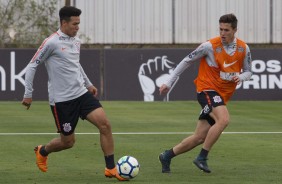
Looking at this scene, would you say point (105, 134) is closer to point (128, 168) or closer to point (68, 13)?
point (128, 168)

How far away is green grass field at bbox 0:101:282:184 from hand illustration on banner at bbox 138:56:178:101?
2.82 metres

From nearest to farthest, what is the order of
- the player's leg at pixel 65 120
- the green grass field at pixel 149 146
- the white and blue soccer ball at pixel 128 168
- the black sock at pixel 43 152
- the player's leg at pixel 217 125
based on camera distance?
the white and blue soccer ball at pixel 128 168, the player's leg at pixel 65 120, the green grass field at pixel 149 146, the player's leg at pixel 217 125, the black sock at pixel 43 152

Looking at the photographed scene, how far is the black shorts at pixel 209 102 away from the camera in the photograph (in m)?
11.9

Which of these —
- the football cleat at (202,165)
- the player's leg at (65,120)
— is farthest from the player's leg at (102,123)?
the football cleat at (202,165)

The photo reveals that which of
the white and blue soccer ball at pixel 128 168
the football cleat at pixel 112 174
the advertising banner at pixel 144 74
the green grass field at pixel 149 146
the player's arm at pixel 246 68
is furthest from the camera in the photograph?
the advertising banner at pixel 144 74

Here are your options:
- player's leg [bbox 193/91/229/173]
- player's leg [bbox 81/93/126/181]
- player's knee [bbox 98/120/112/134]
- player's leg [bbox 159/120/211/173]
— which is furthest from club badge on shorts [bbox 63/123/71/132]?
player's leg [bbox 193/91/229/173]

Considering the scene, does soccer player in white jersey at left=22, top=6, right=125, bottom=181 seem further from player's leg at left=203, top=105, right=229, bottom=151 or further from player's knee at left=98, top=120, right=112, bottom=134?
player's leg at left=203, top=105, right=229, bottom=151

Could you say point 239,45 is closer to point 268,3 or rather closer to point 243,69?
point 243,69

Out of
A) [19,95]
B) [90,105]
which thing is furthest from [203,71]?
[19,95]

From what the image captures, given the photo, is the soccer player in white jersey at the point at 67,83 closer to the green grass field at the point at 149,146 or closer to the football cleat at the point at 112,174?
the football cleat at the point at 112,174

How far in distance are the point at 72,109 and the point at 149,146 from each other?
3.98 m

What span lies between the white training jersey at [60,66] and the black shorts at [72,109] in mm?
59

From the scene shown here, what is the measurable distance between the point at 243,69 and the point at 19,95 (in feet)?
51.4

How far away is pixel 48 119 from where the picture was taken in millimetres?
20891
